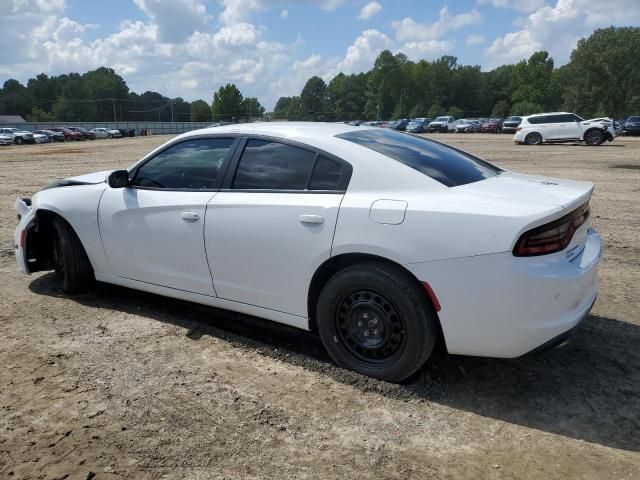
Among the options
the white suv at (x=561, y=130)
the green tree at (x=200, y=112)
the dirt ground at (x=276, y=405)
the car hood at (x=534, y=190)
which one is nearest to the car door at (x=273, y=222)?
the dirt ground at (x=276, y=405)

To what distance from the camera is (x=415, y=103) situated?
129750 millimetres

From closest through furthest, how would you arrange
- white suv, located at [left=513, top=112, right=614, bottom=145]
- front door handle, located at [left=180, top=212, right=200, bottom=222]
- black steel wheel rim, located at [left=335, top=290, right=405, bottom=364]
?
black steel wheel rim, located at [left=335, top=290, right=405, bottom=364]
front door handle, located at [left=180, top=212, right=200, bottom=222]
white suv, located at [left=513, top=112, right=614, bottom=145]

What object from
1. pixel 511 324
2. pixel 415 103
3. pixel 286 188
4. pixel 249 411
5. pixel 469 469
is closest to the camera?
pixel 469 469

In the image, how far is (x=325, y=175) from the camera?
3408 millimetres

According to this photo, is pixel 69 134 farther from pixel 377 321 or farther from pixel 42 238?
pixel 377 321

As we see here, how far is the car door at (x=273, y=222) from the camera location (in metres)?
3.30

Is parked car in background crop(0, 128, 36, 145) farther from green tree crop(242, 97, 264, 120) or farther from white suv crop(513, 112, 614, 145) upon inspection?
green tree crop(242, 97, 264, 120)

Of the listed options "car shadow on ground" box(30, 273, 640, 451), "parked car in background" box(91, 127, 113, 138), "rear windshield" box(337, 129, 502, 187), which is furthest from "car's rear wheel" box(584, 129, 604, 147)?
"parked car in background" box(91, 127, 113, 138)

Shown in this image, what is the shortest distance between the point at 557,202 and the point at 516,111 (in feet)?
309

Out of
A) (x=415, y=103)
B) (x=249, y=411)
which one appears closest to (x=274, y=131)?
(x=249, y=411)

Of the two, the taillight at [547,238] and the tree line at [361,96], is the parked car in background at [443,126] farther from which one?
the taillight at [547,238]

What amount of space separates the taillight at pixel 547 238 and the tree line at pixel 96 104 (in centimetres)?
11319

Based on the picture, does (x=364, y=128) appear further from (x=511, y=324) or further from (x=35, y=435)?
(x=35, y=435)

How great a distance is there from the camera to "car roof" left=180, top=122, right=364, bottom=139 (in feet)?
12.0
